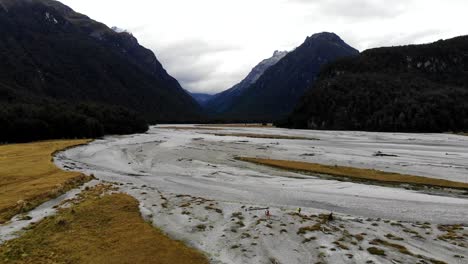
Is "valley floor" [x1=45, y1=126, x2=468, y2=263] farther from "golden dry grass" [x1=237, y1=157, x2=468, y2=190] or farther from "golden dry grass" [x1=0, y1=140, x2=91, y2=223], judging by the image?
"golden dry grass" [x1=0, y1=140, x2=91, y2=223]

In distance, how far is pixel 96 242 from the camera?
1856cm

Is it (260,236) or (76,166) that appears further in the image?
(76,166)

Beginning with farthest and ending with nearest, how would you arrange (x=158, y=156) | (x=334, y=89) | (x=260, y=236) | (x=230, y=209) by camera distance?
(x=334, y=89), (x=158, y=156), (x=230, y=209), (x=260, y=236)

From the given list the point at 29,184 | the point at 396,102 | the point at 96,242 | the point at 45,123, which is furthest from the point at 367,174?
the point at 396,102

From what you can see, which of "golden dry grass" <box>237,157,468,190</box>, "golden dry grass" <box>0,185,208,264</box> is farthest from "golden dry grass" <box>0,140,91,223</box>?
"golden dry grass" <box>237,157,468,190</box>

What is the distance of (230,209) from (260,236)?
6.51 meters

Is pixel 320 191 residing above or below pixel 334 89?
below

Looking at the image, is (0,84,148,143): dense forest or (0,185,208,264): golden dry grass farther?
(0,84,148,143): dense forest

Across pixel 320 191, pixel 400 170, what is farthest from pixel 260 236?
pixel 400 170

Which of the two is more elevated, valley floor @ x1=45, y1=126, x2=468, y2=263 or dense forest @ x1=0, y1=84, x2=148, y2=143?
dense forest @ x1=0, y1=84, x2=148, y2=143

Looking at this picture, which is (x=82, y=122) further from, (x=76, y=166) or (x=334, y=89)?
(x=334, y=89)

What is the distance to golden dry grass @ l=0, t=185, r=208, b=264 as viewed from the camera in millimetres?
16312

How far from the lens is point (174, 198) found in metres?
29.6

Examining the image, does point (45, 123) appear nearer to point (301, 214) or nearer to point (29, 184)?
point (29, 184)
